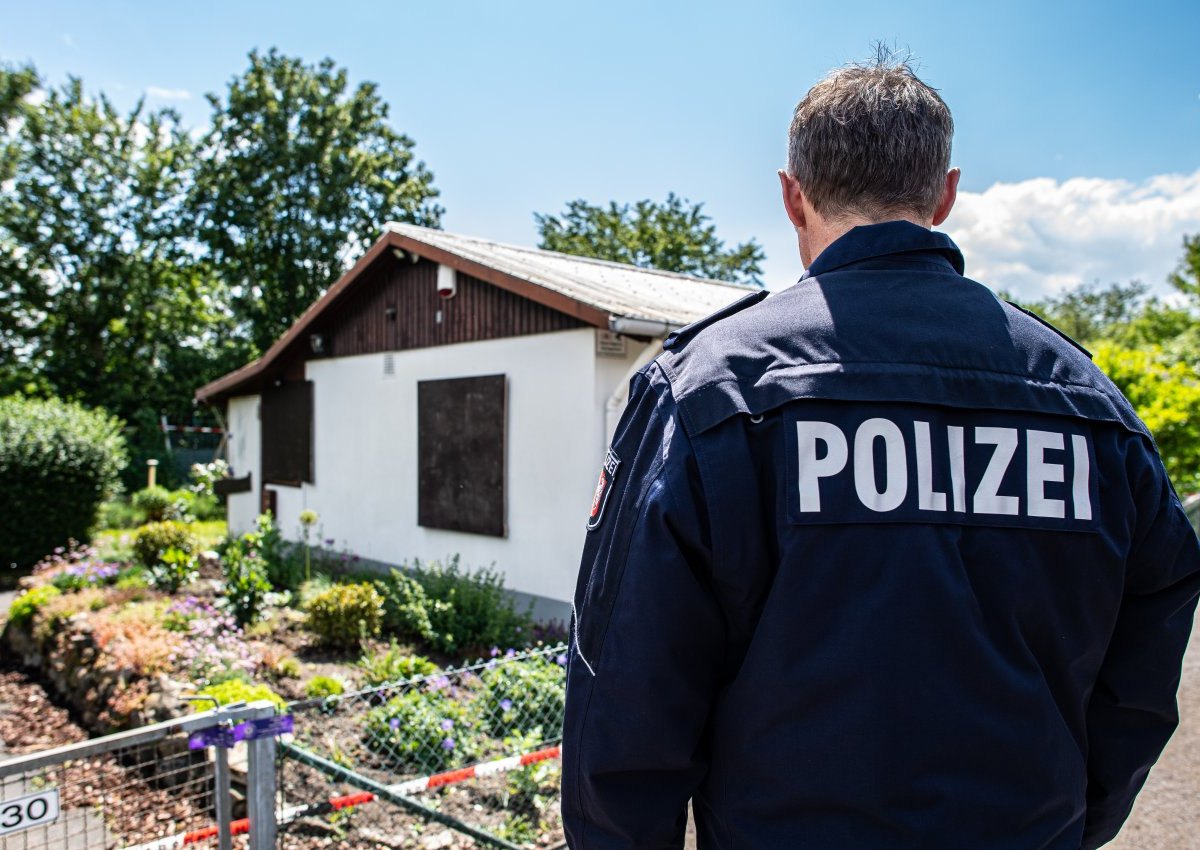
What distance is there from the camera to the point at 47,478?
1295 cm

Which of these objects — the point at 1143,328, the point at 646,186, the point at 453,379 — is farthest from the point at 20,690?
the point at 1143,328

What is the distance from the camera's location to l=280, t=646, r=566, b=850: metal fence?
378 cm

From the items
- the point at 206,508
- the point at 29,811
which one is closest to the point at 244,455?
the point at 206,508

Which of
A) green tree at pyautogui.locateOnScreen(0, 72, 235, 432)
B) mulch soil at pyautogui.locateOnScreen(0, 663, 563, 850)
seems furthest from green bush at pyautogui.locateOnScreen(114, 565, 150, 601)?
green tree at pyautogui.locateOnScreen(0, 72, 235, 432)

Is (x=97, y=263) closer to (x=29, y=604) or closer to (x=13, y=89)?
(x=13, y=89)

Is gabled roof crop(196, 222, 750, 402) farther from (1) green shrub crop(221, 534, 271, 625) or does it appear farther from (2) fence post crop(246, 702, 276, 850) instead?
(2) fence post crop(246, 702, 276, 850)

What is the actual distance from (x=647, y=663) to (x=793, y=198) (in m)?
0.85

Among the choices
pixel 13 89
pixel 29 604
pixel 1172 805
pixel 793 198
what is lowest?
pixel 1172 805

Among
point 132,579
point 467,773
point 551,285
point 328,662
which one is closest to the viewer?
point 467,773

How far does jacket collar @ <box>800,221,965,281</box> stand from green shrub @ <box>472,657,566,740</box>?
13.6ft

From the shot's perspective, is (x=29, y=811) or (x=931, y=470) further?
(x=29, y=811)

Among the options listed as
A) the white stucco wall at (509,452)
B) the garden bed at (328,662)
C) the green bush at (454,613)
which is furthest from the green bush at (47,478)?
the green bush at (454,613)

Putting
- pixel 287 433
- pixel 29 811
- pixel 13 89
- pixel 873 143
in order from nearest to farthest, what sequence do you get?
pixel 873 143
pixel 29 811
pixel 287 433
pixel 13 89

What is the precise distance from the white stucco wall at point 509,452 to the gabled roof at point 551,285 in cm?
48
